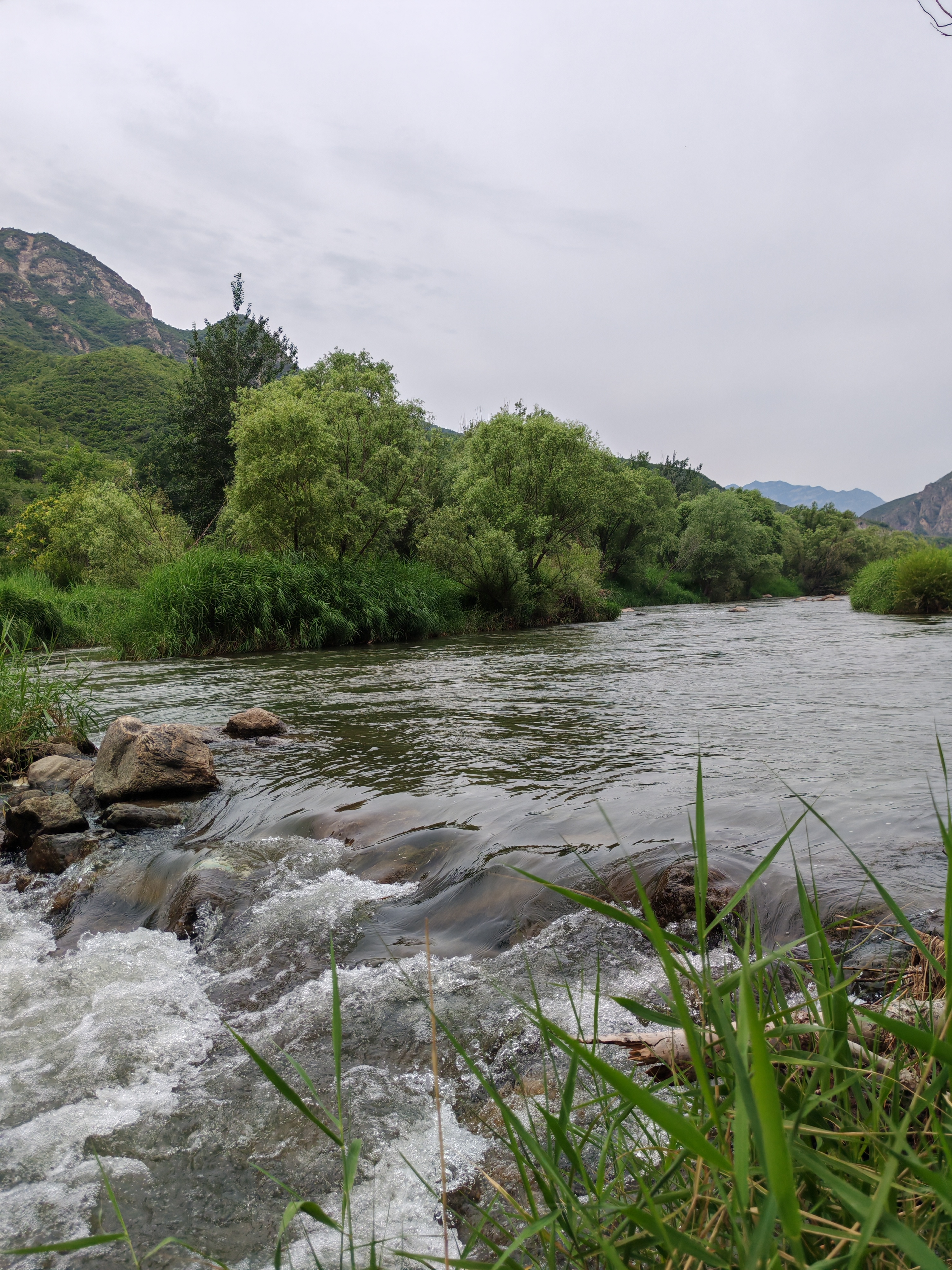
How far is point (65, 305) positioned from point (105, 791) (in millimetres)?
177395

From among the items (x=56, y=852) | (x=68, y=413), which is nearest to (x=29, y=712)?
(x=56, y=852)

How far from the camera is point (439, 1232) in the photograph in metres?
2.05

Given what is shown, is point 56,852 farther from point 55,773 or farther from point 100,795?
point 55,773

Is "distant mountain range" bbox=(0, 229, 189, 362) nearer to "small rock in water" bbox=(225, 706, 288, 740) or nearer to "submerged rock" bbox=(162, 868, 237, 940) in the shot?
"small rock in water" bbox=(225, 706, 288, 740)

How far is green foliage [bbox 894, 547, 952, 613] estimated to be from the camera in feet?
76.2

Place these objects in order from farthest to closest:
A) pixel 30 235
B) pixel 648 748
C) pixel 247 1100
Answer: pixel 30 235, pixel 648 748, pixel 247 1100

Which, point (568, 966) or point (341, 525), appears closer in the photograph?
point (568, 966)

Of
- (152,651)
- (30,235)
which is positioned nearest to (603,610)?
(152,651)

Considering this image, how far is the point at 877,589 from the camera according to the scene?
89.3 feet

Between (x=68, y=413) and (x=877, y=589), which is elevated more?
(x=68, y=413)

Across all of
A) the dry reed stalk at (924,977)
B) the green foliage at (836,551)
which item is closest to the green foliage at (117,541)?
the dry reed stalk at (924,977)

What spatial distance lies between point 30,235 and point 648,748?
8654 inches

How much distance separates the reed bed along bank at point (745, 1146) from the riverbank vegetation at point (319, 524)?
57.6ft

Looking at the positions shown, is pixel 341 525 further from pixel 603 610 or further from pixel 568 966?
pixel 568 966
